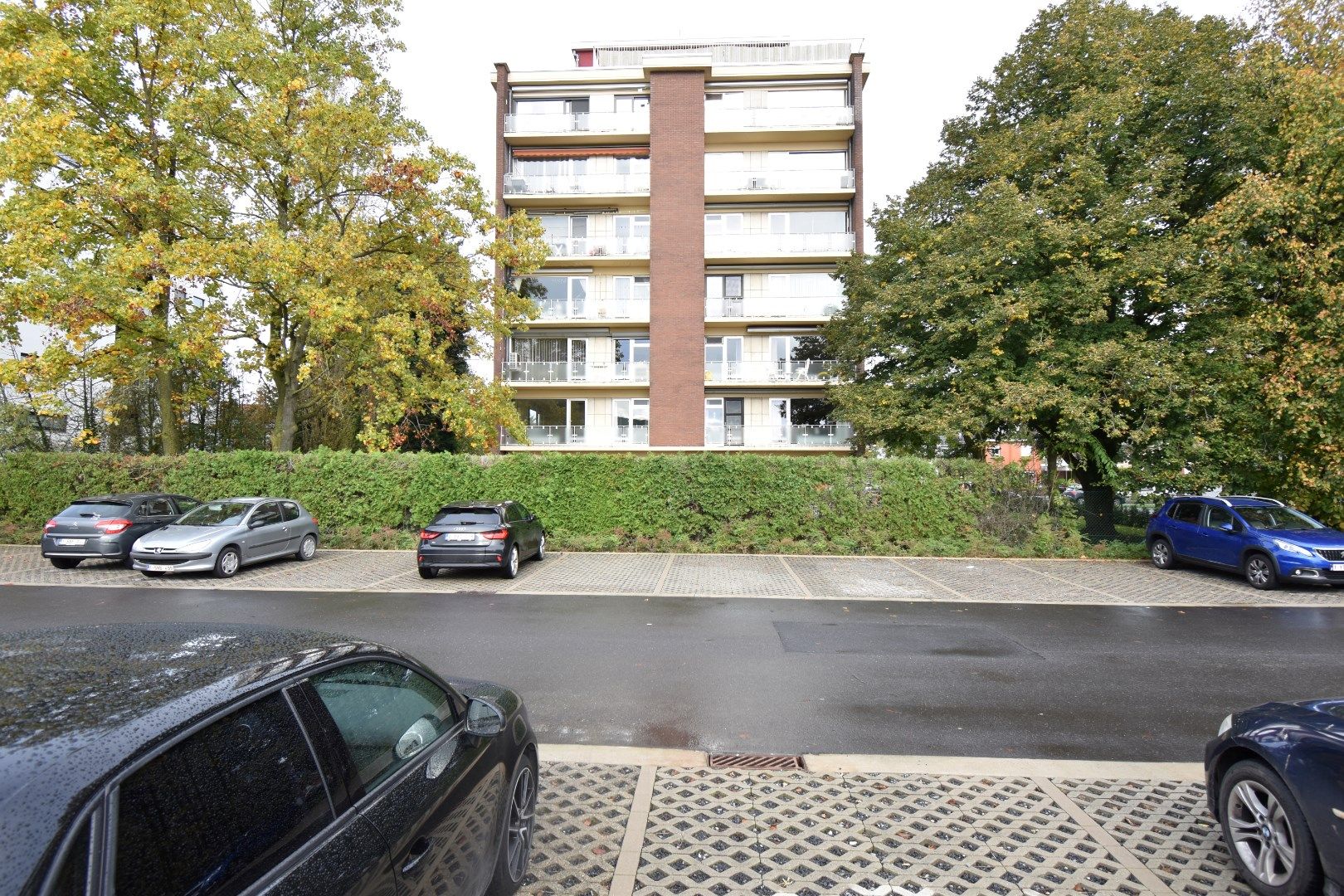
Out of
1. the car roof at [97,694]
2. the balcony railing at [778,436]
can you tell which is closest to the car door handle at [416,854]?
the car roof at [97,694]

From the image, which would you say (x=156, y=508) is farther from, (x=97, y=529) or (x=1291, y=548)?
(x=1291, y=548)

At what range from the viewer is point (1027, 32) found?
60.7 ft

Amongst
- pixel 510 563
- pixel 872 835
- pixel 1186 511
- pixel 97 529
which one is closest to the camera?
pixel 872 835

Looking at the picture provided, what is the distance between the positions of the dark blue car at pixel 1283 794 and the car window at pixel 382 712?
3716mm

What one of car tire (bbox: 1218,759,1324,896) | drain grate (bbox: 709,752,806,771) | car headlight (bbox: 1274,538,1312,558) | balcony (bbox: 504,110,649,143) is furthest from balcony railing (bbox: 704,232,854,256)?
car tire (bbox: 1218,759,1324,896)

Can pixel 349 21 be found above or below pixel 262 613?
above

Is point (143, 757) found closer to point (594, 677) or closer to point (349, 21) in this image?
point (594, 677)

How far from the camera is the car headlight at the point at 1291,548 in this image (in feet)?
36.0

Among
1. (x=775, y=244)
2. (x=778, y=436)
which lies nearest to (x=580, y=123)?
(x=775, y=244)

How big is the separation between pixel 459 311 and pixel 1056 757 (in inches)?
713

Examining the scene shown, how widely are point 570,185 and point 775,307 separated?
10192 mm

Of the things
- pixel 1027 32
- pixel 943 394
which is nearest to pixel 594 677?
pixel 943 394

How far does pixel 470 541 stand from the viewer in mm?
11875

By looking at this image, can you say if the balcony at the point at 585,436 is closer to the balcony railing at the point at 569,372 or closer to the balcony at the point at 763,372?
the balcony railing at the point at 569,372
